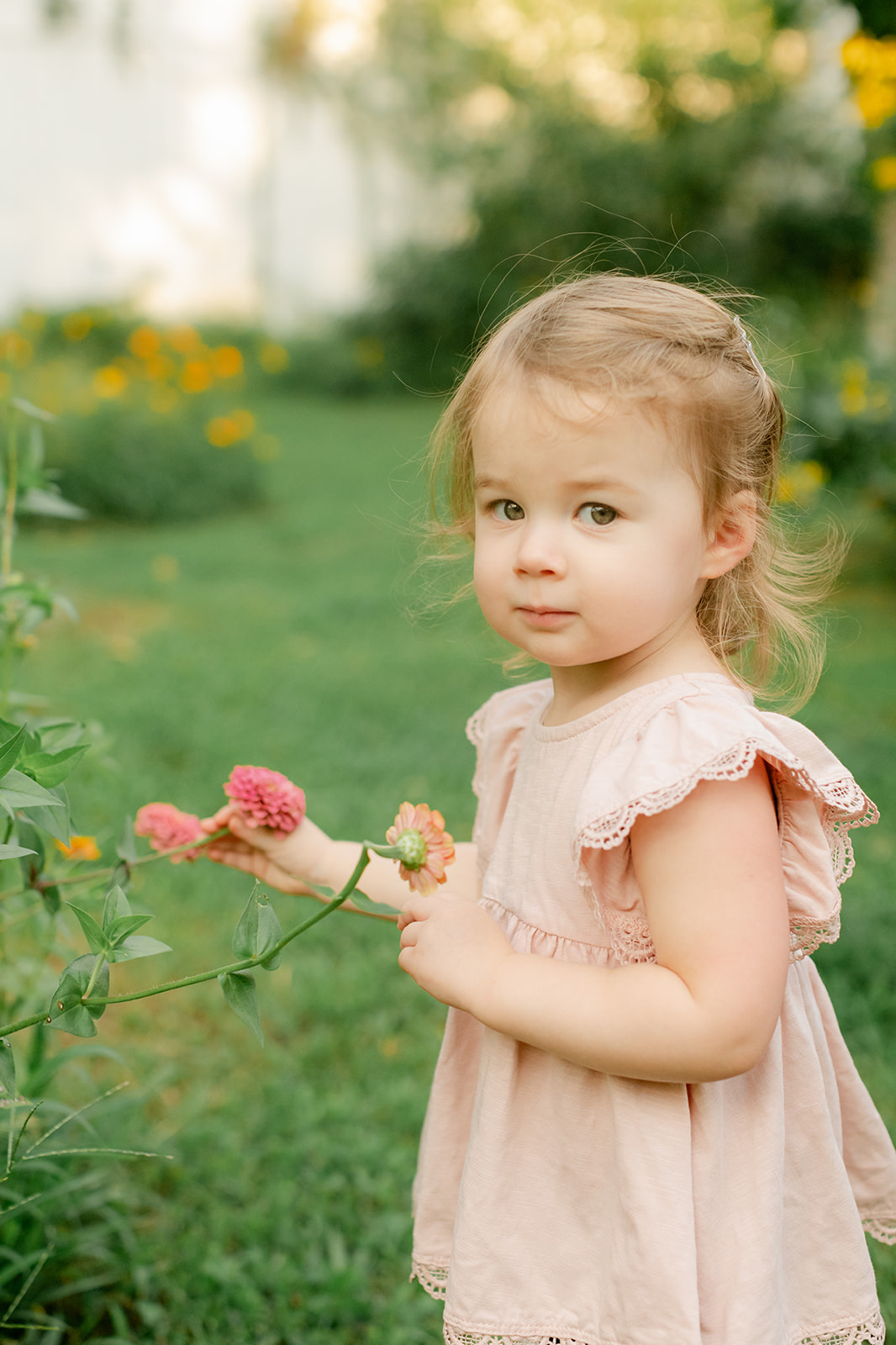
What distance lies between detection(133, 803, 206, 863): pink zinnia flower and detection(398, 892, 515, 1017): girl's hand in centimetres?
30

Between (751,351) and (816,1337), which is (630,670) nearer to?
(751,351)

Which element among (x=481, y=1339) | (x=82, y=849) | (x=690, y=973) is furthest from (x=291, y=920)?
(x=690, y=973)

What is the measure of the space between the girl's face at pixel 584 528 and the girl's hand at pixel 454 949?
0.25 meters

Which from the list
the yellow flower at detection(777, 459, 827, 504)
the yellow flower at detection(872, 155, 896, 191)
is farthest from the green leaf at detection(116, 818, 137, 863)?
the yellow flower at detection(872, 155, 896, 191)

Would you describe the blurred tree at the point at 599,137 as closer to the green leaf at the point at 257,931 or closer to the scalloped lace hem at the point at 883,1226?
the scalloped lace hem at the point at 883,1226

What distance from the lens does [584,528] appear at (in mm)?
1004

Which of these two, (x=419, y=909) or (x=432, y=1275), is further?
(x=432, y=1275)

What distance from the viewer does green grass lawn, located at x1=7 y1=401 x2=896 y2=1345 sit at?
171 cm

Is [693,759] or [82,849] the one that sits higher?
[693,759]

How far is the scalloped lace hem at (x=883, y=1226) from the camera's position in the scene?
1.28 m

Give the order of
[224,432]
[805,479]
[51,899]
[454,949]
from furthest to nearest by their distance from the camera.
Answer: [224,432] < [805,479] < [51,899] < [454,949]

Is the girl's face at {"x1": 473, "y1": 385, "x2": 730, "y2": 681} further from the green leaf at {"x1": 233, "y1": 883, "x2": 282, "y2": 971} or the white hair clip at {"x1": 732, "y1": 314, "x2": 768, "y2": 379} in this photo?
the green leaf at {"x1": 233, "y1": 883, "x2": 282, "y2": 971}

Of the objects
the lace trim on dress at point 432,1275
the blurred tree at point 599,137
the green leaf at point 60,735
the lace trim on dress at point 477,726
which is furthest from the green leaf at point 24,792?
the blurred tree at point 599,137

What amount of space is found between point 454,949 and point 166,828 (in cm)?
40
